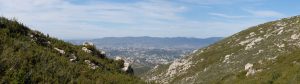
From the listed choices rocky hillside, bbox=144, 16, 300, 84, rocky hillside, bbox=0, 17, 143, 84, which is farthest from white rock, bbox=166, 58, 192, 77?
rocky hillside, bbox=0, 17, 143, 84

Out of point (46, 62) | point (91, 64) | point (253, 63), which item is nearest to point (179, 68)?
point (253, 63)

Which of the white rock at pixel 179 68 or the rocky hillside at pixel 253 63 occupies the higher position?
the rocky hillside at pixel 253 63

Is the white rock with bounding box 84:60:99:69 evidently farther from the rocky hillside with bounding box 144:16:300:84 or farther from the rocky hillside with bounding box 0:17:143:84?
the rocky hillside with bounding box 144:16:300:84

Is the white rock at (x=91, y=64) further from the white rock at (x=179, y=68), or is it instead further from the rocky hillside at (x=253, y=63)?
the white rock at (x=179, y=68)

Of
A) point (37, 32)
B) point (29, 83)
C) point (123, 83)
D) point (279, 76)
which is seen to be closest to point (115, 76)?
point (123, 83)

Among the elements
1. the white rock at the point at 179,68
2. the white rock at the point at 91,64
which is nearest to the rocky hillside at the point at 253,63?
the white rock at the point at 179,68

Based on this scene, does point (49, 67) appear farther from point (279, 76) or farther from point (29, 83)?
point (279, 76)

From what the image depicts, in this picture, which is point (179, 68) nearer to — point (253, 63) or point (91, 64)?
point (253, 63)
